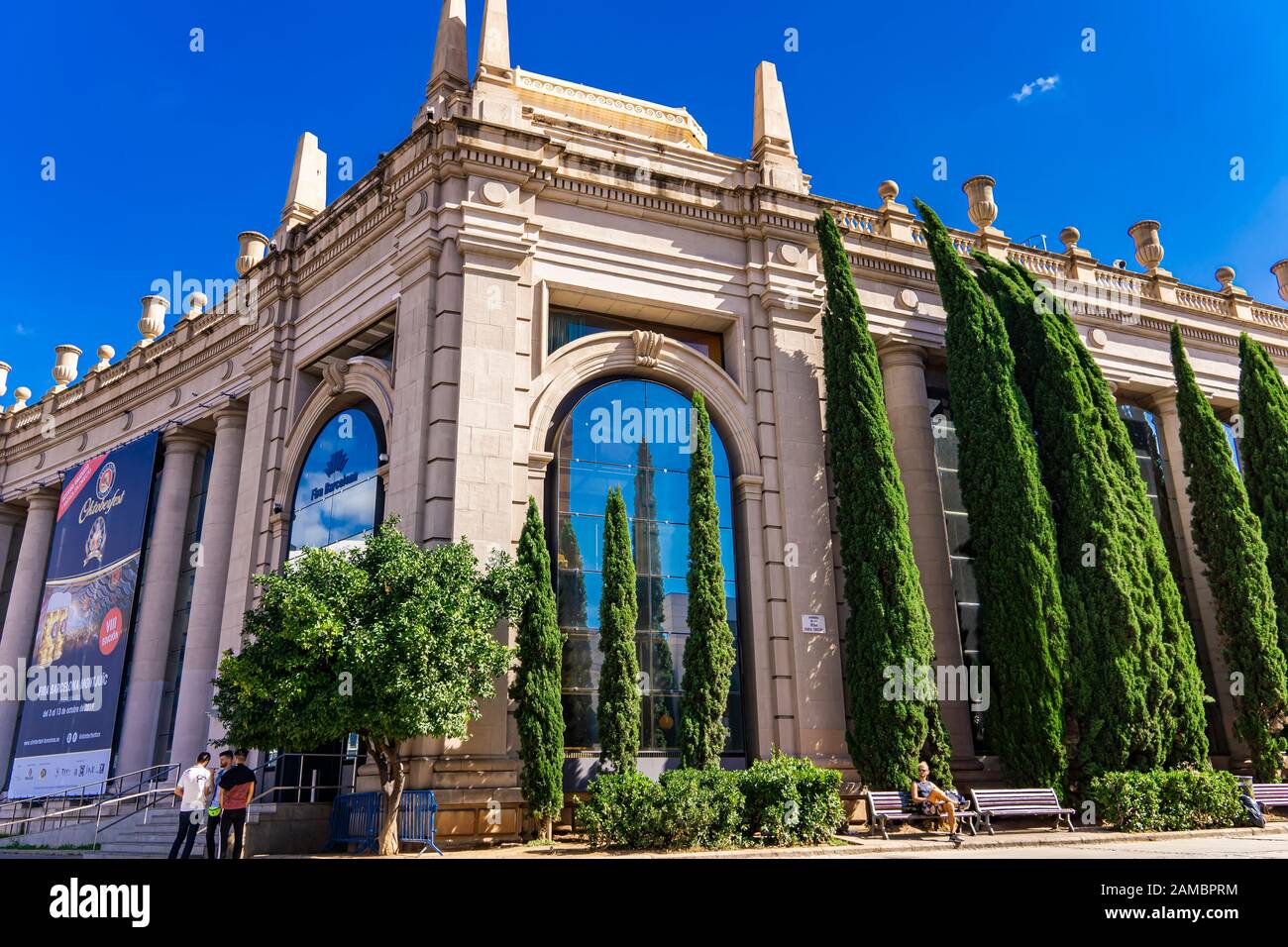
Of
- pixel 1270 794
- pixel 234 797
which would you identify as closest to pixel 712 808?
pixel 234 797

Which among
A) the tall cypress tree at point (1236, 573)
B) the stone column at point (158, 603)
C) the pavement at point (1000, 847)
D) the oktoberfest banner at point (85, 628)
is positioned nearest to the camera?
the pavement at point (1000, 847)

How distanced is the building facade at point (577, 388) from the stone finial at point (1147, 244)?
68.3 inches

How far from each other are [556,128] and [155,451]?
55.6 feet

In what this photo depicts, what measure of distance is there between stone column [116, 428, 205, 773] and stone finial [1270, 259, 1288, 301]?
3756 centimetres

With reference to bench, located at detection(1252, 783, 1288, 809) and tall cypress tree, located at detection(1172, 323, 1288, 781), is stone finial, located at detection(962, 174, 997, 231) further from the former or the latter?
bench, located at detection(1252, 783, 1288, 809)

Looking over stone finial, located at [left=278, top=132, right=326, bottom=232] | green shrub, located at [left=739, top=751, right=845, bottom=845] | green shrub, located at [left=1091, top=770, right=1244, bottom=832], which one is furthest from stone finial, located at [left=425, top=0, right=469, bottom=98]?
green shrub, located at [left=1091, top=770, right=1244, bottom=832]

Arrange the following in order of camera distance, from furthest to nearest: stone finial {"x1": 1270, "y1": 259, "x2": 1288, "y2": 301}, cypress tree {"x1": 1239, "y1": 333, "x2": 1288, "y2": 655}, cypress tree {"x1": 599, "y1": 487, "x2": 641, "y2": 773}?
stone finial {"x1": 1270, "y1": 259, "x2": 1288, "y2": 301} < cypress tree {"x1": 1239, "y1": 333, "x2": 1288, "y2": 655} < cypress tree {"x1": 599, "y1": 487, "x2": 641, "y2": 773}

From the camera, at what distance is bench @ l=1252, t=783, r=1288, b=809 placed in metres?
20.2

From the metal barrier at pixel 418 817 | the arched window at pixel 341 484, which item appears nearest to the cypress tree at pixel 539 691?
the metal barrier at pixel 418 817

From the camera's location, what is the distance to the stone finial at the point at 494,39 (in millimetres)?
22672

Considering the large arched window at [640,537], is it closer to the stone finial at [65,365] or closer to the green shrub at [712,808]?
the green shrub at [712,808]

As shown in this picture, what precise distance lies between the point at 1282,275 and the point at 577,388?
27171mm

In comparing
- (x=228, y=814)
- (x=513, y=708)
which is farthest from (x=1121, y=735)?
(x=228, y=814)
